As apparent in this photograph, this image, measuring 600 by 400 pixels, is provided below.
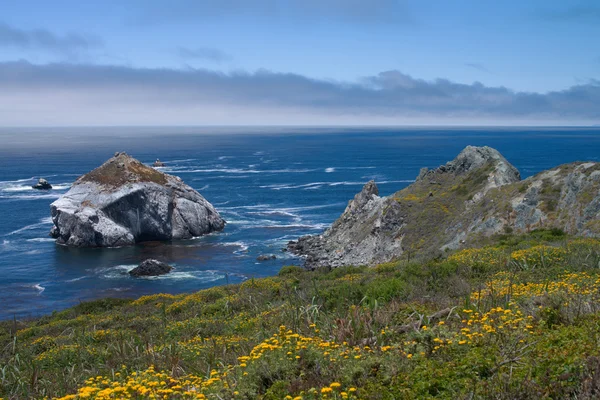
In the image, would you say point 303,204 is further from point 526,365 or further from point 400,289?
point 526,365

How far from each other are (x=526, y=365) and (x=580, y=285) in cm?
637

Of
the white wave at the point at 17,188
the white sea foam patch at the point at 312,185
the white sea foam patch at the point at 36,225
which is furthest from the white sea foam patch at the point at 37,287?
the white wave at the point at 17,188

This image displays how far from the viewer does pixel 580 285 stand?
13.1 meters

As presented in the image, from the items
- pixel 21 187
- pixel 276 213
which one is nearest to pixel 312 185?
pixel 276 213

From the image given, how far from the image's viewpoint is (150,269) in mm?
59375

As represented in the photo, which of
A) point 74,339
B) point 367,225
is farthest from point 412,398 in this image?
point 367,225

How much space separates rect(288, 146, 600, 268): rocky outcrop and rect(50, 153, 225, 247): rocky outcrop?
20.9 meters

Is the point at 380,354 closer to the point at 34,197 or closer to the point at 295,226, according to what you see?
the point at 295,226

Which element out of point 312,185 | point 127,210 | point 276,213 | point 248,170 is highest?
point 248,170

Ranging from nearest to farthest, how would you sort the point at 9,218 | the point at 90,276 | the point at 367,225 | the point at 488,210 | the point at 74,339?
the point at 74,339 → the point at 488,210 → the point at 90,276 → the point at 367,225 → the point at 9,218

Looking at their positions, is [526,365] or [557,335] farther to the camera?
[557,335]

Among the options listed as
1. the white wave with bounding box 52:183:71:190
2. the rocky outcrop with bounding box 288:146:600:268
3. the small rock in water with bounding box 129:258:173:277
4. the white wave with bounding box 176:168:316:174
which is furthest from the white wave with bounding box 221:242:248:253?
the white wave with bounding box 176:168:316:174

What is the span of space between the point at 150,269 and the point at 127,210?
21.0m

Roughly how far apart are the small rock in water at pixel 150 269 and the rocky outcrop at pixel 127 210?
16260mm
